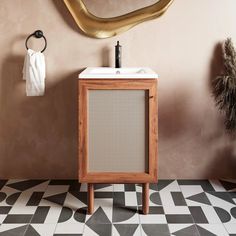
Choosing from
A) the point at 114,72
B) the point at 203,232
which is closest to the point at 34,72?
the point at 114,72

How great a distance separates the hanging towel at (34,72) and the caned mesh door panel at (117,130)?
2.08ft

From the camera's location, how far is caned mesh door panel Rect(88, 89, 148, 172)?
8.07ft

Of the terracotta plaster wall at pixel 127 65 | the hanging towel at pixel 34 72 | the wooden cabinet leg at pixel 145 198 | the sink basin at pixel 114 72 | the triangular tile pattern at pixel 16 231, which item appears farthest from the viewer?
the terracotta plaster wall at pixel 127 65

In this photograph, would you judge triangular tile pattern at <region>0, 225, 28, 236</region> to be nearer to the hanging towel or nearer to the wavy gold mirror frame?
the hanging towel

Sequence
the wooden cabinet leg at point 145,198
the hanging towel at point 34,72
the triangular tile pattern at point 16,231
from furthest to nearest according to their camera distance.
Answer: the hanging towel at point 34,72 < the wooden cabinet leg at point 145,198 < the triangular tile pattern at point 16,231

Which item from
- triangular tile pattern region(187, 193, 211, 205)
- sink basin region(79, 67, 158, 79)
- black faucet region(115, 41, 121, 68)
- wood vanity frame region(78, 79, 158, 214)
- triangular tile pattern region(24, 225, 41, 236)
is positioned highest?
black faucet region(115, 41, 121, 68)

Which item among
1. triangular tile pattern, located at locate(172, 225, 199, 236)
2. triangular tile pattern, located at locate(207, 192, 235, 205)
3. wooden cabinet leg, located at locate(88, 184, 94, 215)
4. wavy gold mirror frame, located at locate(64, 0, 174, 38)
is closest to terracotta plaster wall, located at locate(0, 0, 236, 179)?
wavy gold mirror frame, located at locate(64, 0, 174, 38)

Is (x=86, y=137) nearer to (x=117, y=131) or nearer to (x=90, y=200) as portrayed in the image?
(x=117, y=131)

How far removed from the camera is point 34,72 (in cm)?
290

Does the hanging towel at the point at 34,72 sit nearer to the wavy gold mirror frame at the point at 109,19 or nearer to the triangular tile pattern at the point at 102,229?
the wavy gold mirror frame at the point at 109,19

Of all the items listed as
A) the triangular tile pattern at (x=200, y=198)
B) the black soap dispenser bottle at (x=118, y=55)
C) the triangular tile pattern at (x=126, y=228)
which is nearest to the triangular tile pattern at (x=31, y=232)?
the triangular tile pattern at (x=126, y=228)

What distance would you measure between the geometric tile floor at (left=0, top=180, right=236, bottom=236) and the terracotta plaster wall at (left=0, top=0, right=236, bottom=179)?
16cm

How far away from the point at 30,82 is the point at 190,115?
1247mm

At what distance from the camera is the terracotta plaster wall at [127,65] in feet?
9.86
